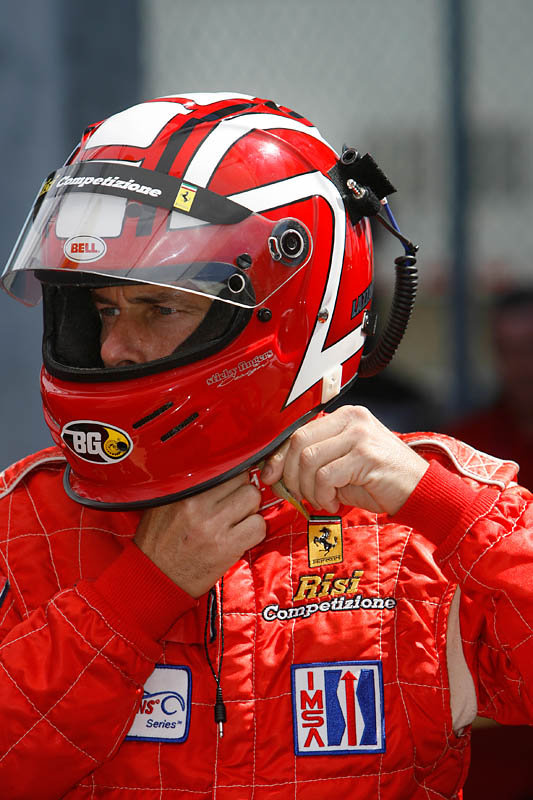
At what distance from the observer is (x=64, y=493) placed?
160 centimetres

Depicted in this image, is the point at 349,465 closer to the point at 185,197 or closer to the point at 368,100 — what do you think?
the point at 185,197

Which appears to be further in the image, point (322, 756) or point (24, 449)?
point (24, 449)

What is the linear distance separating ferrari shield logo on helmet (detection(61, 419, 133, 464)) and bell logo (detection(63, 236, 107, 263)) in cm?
23

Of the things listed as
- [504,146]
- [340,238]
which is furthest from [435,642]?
[504,146]

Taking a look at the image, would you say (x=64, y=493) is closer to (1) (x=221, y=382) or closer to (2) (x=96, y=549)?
(2) (x=96, y=549)

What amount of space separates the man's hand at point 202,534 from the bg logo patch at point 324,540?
0.12 meters

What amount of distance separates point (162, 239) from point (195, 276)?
7 cm

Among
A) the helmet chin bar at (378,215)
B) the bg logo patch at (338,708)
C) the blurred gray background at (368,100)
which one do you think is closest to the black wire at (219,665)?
the bg logo patch at (338,708)

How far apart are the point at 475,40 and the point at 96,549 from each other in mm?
2830

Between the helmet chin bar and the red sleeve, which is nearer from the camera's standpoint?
the red sleeve

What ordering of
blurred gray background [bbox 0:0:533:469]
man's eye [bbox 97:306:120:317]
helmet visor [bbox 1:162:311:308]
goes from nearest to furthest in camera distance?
helmet visor [bbox 1:162:311:308], man's eye [bbox 97:306:120:317], blurred gray background [bbox 0:0:533:469]

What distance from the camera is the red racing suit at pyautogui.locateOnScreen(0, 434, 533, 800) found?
1.35 meters

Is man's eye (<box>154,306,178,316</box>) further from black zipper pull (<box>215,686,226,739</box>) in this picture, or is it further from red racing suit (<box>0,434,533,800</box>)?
black zipper pull (<box>215,686,226,739</box>)

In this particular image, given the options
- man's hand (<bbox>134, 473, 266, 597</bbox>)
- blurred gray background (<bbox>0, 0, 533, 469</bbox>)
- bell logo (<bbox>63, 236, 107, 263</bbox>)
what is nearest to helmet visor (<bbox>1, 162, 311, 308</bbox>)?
bell logo (<bbox>63, 236, 107, 263</bbox>)
